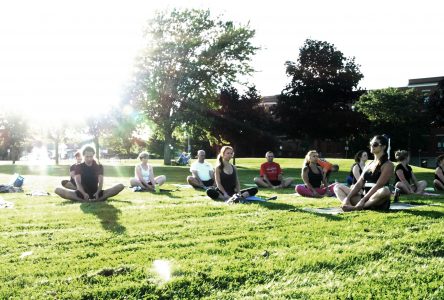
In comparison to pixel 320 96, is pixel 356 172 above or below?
below

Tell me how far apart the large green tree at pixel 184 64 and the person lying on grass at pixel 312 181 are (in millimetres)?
25691

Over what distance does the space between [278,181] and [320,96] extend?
3058 centimetres

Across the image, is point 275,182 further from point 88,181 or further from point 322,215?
point 322,215

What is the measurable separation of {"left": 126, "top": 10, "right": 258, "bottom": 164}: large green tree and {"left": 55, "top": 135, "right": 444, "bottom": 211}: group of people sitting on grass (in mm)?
22394

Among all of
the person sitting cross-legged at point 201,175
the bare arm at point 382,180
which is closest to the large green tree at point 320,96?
the person sitting cross-legged at point 201,175

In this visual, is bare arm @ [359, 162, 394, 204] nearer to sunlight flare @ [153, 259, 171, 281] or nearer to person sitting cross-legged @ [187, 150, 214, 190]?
sunlight flare @ [153, 259, 171, 281]

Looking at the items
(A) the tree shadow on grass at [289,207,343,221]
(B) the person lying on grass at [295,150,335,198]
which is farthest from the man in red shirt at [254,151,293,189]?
(A) the tree shadow on grass at [289,207,343,221]

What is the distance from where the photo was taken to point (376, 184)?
338 inches

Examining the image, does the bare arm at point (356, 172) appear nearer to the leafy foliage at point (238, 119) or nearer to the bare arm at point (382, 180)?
the bare arm at point (382, 180)

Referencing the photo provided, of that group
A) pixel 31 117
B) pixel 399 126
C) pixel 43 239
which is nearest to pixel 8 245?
pixel 43 239

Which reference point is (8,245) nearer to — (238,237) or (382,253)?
(238,237)

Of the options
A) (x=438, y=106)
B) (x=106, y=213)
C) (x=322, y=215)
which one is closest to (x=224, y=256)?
(x=322, y=215)

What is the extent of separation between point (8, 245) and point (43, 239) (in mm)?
466

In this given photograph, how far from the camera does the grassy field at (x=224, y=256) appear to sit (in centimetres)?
421
